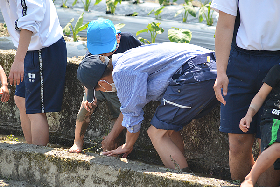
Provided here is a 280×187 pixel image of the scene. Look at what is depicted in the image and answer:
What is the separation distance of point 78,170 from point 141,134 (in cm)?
79

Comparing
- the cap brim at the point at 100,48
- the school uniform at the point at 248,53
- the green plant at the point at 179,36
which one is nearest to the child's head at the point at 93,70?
the cap brim at the point at 100,48

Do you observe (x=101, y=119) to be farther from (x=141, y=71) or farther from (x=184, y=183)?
(x=184, y=183)

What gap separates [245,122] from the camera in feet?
6.83

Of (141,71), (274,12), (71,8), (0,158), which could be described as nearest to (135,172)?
(141,71)

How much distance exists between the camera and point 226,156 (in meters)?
2.85

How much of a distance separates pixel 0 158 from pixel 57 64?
0.87 m

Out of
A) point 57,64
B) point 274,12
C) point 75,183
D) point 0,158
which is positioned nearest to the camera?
point 274,12

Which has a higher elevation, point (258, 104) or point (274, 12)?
point (274, 12)

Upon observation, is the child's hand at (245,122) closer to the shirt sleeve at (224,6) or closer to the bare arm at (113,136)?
the shirt sleeve at (224,6)

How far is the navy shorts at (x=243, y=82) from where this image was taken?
2072 millimetres

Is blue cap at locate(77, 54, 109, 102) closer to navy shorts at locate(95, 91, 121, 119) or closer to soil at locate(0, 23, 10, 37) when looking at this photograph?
navy shorts at locate(95, 91, 121, 119)

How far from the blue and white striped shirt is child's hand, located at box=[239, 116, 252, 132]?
59cm

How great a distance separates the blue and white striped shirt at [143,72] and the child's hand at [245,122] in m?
0.59

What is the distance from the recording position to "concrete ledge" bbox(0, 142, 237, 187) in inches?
90.7
